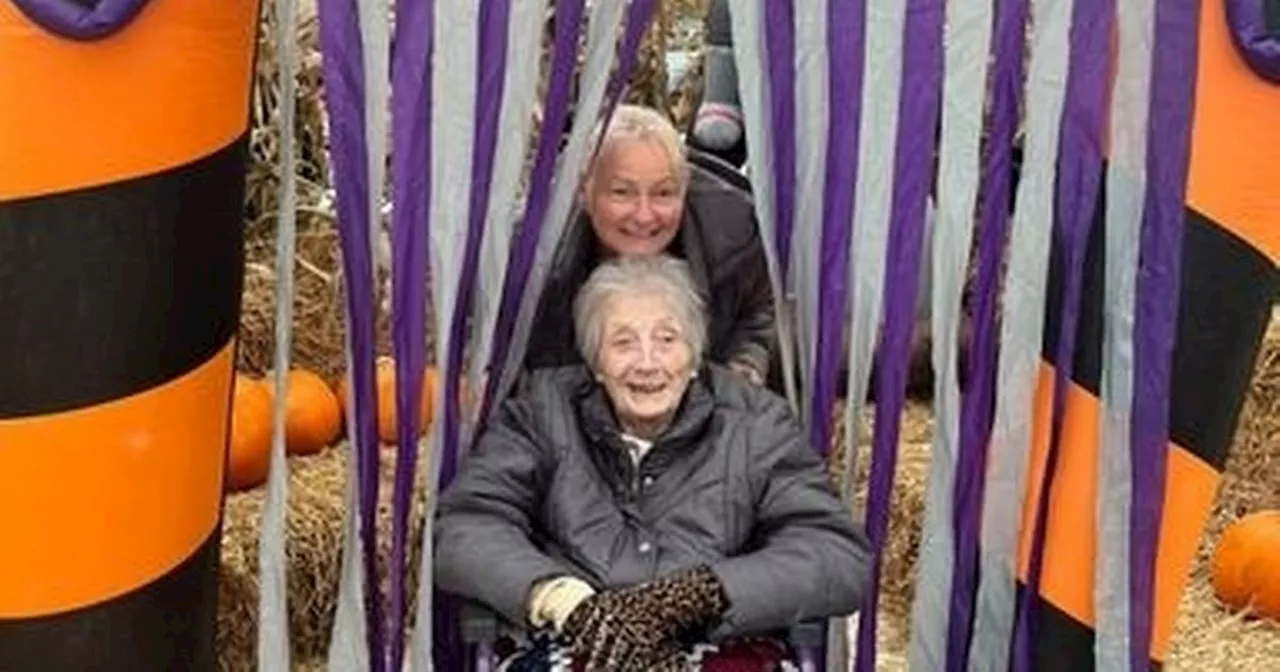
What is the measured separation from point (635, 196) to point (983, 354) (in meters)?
0.58

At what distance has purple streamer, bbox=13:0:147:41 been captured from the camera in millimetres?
2404

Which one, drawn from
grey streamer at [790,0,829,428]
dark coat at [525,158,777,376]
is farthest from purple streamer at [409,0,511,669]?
grey streamer at [790,0,829,428]

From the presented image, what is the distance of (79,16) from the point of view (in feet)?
7.93

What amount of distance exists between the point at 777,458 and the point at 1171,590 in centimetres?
56

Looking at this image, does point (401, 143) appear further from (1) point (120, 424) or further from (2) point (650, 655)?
(2) point (650, 655)

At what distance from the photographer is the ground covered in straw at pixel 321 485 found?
156 inches

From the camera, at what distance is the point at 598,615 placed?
2646 millimetres

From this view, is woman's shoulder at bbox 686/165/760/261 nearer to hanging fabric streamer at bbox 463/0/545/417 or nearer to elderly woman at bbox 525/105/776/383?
elderly woman at bbox 525/105/776/383

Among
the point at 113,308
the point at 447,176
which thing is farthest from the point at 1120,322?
the point at 113,308

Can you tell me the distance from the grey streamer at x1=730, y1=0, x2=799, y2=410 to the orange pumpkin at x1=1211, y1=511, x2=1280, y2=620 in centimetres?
172

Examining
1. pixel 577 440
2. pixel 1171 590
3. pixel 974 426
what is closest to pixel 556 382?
pixel 577 440

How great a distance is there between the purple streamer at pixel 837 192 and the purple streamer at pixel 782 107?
2.3 inches

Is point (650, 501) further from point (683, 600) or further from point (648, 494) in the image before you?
point (683, 600)

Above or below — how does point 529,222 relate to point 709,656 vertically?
above
